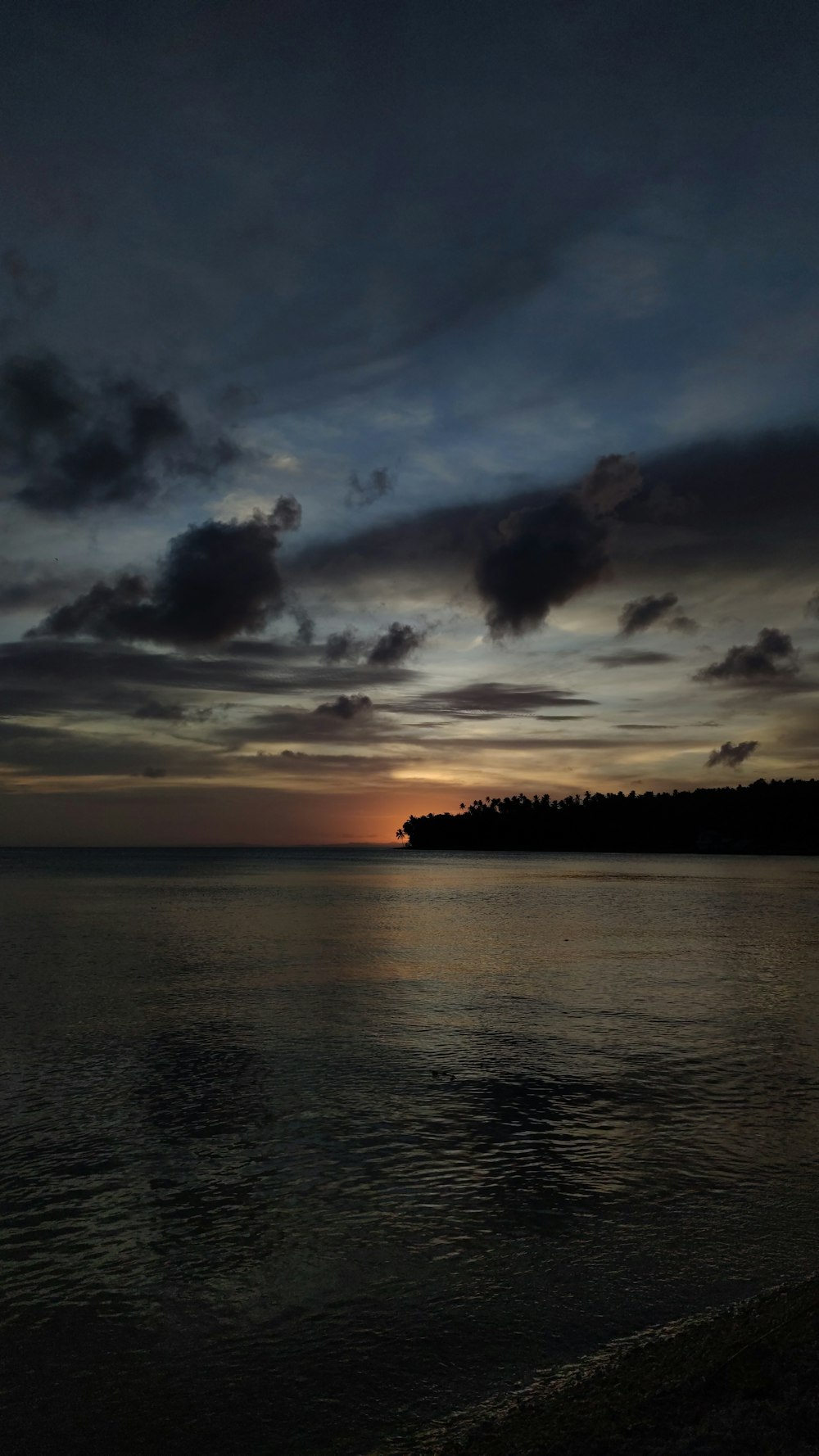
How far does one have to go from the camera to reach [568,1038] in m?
20.4

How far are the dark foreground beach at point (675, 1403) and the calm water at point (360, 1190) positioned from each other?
434 mm

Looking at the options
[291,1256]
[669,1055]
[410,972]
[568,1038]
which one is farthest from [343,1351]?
[410,972]

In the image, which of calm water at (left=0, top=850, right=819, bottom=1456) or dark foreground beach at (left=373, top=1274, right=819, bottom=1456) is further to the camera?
calm water at (left=0, top=850, right=819, bottom=1456)

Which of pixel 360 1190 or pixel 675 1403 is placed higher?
pixel 675 1403

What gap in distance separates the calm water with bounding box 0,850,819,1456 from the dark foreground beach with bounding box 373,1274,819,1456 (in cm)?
43

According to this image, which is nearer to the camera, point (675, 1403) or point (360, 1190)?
point (675, 1403)

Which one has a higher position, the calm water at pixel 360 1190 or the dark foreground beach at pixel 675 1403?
the dark foreground beach at pixel 675 1403

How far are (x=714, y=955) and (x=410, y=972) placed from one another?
502 inches

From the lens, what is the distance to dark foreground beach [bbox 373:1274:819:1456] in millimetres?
5598

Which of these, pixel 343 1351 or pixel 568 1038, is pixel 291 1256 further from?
pixel 568 1038

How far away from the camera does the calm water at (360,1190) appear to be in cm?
715

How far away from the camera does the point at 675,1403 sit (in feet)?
19.9

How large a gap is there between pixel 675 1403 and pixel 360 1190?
5.58 meters

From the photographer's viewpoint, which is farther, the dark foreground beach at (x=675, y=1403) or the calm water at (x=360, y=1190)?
the calm water at (x=360, y=1190)
